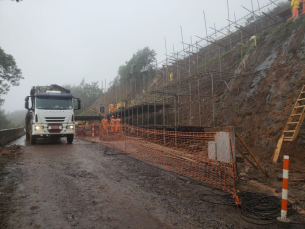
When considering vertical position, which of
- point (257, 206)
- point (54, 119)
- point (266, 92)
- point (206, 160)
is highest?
point (266, 92)

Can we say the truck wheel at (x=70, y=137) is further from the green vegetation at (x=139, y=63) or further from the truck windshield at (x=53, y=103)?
the green vegetation at (x=139, y=63)

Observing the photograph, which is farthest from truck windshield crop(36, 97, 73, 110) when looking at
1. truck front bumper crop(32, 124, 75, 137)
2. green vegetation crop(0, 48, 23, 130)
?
green vegetation crop(0, 48, 23, 130)

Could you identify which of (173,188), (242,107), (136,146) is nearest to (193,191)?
(173,188)

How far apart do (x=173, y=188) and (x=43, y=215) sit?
2.78m

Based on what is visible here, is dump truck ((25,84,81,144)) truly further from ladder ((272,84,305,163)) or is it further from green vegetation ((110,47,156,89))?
green vegetation ((110,47,156,89))

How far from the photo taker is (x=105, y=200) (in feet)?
13.3

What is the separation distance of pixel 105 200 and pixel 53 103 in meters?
9.43

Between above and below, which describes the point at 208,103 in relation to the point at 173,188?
above

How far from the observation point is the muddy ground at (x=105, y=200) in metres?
3.23

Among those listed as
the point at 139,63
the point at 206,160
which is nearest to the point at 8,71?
the point at 139,63

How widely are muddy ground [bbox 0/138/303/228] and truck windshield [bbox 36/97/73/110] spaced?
5.58m

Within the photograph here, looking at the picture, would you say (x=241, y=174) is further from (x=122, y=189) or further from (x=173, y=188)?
(x=122, y=189)

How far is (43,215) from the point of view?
11.0 ft

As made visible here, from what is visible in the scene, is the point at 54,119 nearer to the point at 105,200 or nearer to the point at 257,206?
the point at 105,200
